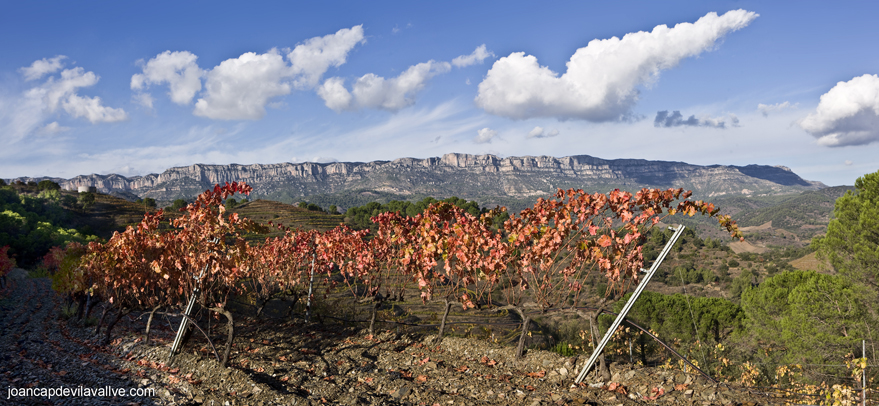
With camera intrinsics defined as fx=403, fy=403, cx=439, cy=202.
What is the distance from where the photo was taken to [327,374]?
8109 millimetres

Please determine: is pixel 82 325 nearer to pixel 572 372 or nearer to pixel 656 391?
pixel 572 372

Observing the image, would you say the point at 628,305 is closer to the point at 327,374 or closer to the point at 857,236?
the point at 327,374

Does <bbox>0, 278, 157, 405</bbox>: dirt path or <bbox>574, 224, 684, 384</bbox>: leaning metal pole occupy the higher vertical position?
<bbox>574, 224, 684, 384</bbox>: leaning metal pole

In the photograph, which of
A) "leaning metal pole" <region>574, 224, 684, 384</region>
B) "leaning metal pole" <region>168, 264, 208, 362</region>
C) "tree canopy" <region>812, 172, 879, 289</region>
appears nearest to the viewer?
"leaning metal pole" <region>574, 224, 684, 384</region>

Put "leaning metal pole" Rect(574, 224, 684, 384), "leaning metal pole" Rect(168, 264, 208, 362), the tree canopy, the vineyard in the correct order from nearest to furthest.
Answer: "leaning metal pole" Rect(574, 224, 684, 384) → the vineyard → "leaning metal pole" Rect(168, 264, 208, 362) → the tree canopy

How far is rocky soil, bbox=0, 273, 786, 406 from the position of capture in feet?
21.2

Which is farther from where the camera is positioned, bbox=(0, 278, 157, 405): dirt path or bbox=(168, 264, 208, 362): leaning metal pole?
bbox=(168, 264, 208, 362): leaning metal pole

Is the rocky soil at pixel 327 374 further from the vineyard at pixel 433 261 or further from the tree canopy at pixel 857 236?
the tree canopy at pixel 857 236

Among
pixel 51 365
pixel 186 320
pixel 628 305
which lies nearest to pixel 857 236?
pixel 628 305

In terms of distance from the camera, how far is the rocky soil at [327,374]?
645 centimetres

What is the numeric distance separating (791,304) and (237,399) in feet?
66.8

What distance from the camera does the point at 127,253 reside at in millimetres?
9391

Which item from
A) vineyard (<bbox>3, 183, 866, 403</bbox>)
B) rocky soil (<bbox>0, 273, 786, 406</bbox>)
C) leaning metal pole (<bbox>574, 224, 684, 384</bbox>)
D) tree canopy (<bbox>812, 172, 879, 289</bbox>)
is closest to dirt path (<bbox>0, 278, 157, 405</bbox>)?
rocky soil (<bbox>0, 273, 786, 406</bbox>)

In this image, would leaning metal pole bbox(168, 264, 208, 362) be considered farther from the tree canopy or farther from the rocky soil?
the tree canopy
